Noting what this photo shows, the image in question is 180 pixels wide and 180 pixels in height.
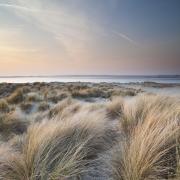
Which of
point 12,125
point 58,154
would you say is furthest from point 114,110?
point 58,154

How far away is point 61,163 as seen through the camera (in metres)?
1.98

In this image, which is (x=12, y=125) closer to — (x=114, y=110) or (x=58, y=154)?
(x=114, y=110)

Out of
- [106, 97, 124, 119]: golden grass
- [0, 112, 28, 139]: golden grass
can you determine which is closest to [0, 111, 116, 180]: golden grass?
[0, 112, 28, 139]: golden grass

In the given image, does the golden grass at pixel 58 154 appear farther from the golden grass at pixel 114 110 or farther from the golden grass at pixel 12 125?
the golden grass at pixel 114 110

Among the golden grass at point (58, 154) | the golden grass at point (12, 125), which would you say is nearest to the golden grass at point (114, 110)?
the golden grass at point (12, 125)

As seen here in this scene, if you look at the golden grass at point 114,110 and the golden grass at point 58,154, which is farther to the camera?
the golden grass at point 114,110

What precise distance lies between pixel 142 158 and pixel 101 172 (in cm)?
52

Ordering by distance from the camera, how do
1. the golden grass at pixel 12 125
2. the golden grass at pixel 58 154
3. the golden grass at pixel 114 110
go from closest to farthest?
the golden grass at pixel 58 154 → the golden grass at pixel 12 125 → the golden grass at pixel 114 110

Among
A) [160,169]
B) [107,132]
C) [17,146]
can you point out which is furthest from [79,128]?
[160,169]

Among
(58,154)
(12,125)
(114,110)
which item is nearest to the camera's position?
(58,154)

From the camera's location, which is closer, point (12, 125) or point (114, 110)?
point (12, 125)

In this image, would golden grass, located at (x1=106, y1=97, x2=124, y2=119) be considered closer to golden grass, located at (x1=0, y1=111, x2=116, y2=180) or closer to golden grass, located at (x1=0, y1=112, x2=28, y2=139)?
golden grass, located at (x1=0, y1=112, x2=28, y2=139)

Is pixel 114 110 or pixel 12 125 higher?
pixel 114 110

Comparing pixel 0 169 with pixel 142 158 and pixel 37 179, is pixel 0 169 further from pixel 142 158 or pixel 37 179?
pixel 142 158
